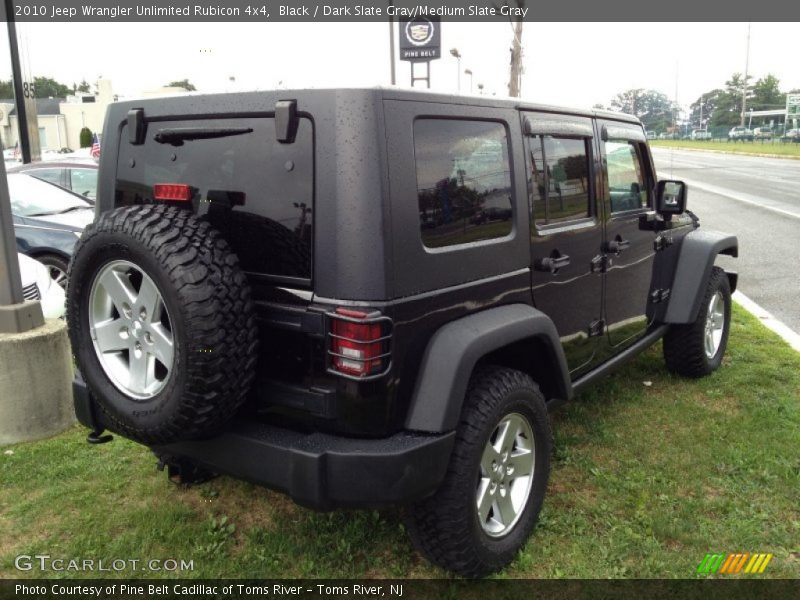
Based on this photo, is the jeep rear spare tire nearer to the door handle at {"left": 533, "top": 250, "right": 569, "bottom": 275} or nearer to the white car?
the door handle at {"left": 533, "top": 250, "right": 569, "bottom": 275}

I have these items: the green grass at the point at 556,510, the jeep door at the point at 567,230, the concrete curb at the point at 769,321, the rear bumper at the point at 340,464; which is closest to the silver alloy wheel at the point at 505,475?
the green grass at the point at 556,510

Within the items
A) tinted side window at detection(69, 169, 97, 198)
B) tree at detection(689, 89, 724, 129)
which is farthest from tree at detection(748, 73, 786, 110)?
tinted side window at detection(69, 169, 97, 198)

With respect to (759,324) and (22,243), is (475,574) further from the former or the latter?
(22,243)

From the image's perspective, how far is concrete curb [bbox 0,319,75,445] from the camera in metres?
4.33

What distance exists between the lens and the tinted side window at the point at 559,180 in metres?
3.26

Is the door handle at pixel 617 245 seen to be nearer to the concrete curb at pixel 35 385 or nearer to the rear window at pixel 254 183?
the rear window at pixel 254 183

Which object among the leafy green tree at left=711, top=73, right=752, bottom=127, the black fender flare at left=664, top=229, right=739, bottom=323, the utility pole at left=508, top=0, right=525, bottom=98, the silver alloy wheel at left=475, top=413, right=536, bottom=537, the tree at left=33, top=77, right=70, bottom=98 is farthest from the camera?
the tree at left=33, top=77, right=70, bottom=98

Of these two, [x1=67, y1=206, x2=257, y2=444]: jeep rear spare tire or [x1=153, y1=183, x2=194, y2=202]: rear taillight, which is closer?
[x1=67, y1=206, x2=257, y2=444]: jeep rear spare tire

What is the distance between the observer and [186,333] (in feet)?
7.69

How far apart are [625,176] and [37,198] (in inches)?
264

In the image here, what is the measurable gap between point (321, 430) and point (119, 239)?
3.20ft

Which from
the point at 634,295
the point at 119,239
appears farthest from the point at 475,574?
the point at 634,295

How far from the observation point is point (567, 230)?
3.46 meters

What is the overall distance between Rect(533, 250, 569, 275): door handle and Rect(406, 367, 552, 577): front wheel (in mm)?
538
